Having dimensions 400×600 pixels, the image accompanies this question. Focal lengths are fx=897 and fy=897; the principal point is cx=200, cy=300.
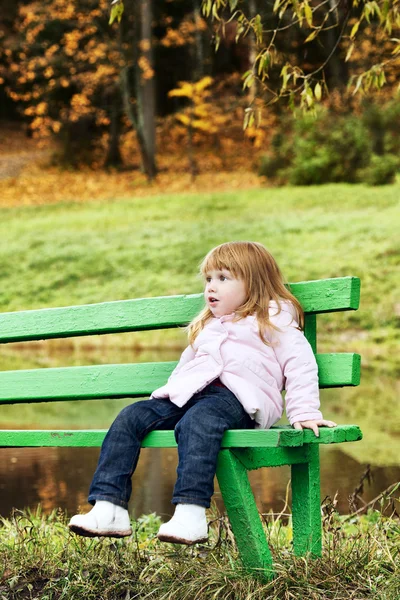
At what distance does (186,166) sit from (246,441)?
19.6m

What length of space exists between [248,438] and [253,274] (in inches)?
29.1

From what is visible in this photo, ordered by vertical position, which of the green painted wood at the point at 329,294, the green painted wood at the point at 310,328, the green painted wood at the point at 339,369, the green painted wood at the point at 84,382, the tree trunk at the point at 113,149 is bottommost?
the green painted wood at the point at 84,382

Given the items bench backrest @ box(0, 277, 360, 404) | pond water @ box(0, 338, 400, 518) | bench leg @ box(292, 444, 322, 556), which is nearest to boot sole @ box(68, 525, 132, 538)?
bench leg @ box(292, 444, 322, 556)

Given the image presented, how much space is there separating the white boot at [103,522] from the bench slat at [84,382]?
0.74 m

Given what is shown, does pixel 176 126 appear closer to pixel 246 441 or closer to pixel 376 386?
pixel 376 386

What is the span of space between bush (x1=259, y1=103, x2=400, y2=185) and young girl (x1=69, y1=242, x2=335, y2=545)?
47.7ft

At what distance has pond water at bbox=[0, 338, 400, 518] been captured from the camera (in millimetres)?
4855

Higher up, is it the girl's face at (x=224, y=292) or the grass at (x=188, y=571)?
the girl's face at (x=224, y=292)

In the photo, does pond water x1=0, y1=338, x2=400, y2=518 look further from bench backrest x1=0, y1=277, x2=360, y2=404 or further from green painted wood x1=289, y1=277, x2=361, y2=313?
green painted wood x1=289, y1=277, x2=361, y2=313

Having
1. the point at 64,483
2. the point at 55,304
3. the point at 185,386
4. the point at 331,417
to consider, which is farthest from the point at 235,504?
the point at 55,304

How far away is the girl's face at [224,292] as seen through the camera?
3264mm

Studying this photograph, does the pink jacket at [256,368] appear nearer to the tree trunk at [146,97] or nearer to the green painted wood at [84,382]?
the green painted wood at [84,382]

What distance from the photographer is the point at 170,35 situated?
21.2m

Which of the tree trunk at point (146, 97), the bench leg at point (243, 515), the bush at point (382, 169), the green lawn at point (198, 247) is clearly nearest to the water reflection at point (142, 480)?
the bench leg at point (243, 515)
